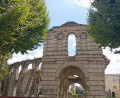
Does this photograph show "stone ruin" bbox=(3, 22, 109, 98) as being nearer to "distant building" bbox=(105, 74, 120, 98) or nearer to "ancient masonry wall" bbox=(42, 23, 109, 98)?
"ancient masonry wall" bbox=(42, 23, 109, 98)

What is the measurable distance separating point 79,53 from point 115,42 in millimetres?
6259

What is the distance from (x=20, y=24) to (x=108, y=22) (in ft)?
20.0

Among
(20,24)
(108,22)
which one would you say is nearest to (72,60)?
(108,22)

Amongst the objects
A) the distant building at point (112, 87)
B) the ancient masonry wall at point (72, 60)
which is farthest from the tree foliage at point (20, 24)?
the distant building at point (112, 87)

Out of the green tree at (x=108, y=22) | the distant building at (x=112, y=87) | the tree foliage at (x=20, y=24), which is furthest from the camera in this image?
the distant building at (x=112, y=87)

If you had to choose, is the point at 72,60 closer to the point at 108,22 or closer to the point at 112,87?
the point at 108,22

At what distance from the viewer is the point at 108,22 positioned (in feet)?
30.1

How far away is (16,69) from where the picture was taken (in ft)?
97.8

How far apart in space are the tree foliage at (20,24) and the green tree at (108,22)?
15.5ft

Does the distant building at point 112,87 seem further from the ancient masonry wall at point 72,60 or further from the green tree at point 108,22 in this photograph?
the green tree at point 108,22

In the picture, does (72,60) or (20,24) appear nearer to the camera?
(20,24)

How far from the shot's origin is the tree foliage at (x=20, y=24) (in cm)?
833

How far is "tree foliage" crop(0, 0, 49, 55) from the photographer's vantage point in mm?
8328

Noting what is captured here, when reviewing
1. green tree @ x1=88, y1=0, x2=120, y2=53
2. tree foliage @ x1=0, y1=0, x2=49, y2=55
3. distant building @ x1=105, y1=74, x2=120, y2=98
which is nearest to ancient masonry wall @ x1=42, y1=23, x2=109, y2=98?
tree foliage @ x1=0, y1=0, x2=49, y2=55
